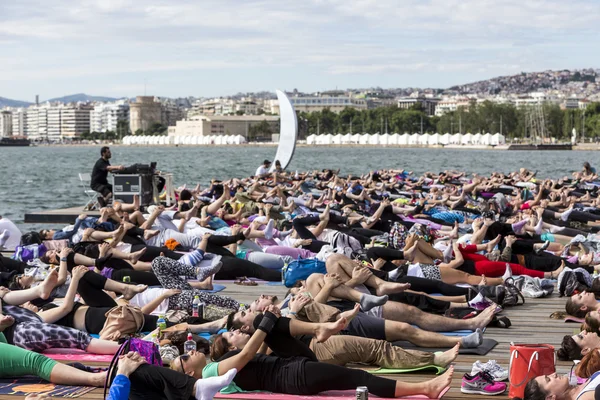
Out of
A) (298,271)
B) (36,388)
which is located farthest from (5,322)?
(298,271)

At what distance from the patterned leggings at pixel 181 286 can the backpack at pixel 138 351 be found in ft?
7.40

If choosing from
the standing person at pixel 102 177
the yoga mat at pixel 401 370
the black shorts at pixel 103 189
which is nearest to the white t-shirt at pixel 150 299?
the yoga mat at pixel 401 370

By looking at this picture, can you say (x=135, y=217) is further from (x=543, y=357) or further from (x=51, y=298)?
(x=543, y=357)

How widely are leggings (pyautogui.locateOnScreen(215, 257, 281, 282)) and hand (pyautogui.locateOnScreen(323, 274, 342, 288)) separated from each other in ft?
9.85

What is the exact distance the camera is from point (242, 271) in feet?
33.4

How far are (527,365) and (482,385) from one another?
329 mm

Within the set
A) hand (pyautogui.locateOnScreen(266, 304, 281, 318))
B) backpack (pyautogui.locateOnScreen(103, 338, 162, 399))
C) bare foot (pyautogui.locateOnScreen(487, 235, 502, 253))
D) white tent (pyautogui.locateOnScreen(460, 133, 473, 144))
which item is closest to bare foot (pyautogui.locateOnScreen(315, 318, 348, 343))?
hand (pyautogui.locateOnScreen(266, 304, 281, 318))

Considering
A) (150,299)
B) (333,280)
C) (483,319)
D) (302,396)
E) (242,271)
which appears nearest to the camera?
(302,396)

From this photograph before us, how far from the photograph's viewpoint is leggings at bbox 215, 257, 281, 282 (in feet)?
33.0

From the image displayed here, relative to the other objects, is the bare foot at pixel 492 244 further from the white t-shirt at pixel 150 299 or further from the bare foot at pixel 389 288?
the white t-shirt at pixel 150 299

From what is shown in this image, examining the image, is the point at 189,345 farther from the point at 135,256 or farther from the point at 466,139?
the point at 466,139

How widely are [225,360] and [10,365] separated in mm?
1283

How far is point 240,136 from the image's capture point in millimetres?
182875

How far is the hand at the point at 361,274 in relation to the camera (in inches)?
288
